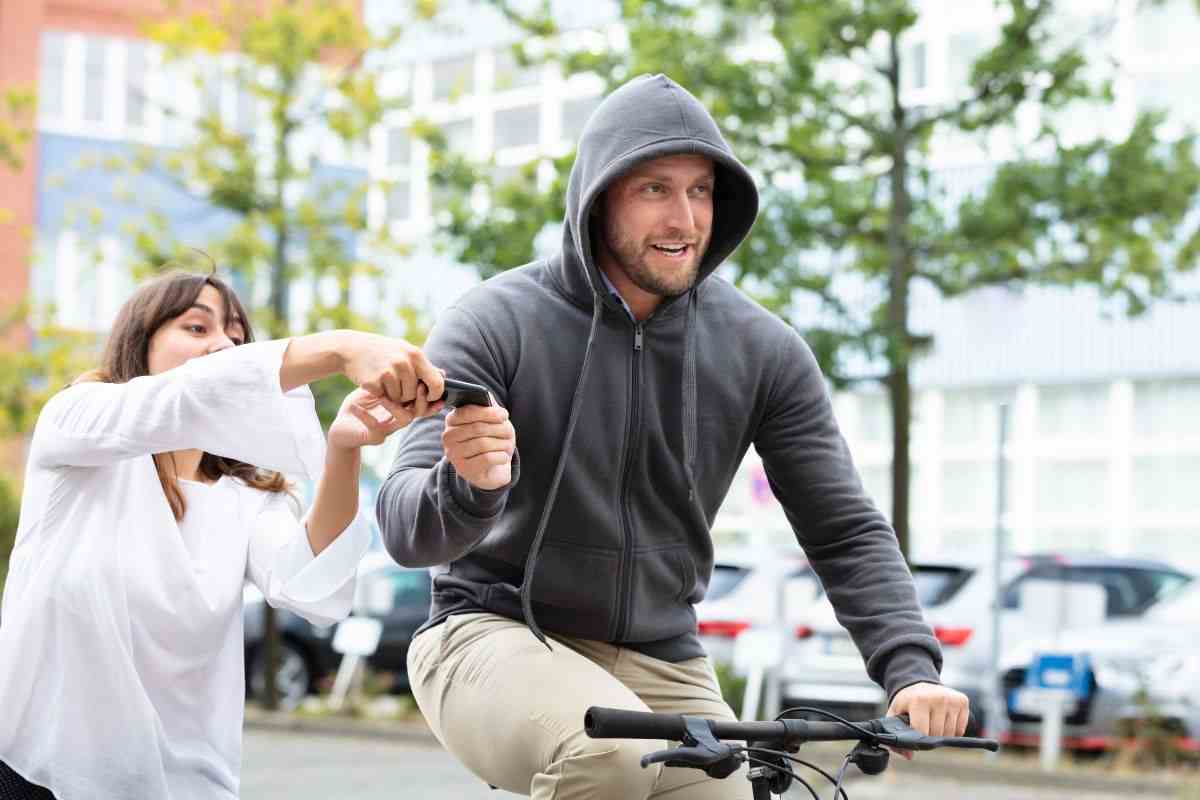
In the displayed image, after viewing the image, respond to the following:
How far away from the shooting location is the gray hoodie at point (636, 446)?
13.3 feet

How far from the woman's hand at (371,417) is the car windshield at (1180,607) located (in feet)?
40.4

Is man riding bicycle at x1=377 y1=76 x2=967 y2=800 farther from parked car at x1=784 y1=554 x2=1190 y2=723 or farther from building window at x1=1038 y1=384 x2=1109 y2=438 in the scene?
building window at x1=1038 y1=384 x2=1109 y2=438

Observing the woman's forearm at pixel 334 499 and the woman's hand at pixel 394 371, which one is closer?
the woman's hand at pixel 394 371

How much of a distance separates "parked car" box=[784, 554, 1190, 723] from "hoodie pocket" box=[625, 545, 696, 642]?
37.2 feet

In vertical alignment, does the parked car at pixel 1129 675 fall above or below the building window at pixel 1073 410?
below

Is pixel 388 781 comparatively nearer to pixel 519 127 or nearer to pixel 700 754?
pixel 700 754

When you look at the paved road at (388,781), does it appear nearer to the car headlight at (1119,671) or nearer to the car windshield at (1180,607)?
the car headlight at (1119,671)

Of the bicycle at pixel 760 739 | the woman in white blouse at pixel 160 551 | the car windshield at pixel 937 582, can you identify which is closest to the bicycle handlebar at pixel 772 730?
the bicycle at pixel 760 739

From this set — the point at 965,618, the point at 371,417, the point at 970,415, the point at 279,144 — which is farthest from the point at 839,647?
the point at 970,415

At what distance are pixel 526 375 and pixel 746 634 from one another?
38.3 feet

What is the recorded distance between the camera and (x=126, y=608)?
3953 mm

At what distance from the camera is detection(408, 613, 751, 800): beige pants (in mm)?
3643

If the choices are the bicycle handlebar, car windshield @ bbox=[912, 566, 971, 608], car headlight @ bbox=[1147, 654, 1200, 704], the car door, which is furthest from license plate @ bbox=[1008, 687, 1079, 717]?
the bicycle handlebar

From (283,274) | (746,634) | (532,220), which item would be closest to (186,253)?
(283,274)
